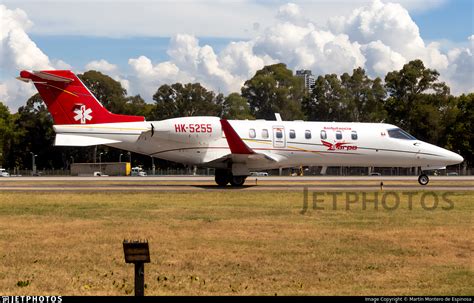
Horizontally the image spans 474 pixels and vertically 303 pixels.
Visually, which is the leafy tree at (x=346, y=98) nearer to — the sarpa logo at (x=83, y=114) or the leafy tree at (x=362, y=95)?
the leafy tree at (x=362, y=95)

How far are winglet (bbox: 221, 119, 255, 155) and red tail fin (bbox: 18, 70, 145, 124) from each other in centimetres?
560

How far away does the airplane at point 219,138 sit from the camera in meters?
33.0

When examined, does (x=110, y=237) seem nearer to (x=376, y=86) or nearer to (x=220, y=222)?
(x=220, y=222)

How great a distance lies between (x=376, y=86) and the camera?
102 m

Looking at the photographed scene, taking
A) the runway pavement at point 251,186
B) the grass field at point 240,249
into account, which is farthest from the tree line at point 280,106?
the grass field at point 240,249

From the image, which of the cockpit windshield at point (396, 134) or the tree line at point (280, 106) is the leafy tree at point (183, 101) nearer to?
the tree line at point (280, 106)

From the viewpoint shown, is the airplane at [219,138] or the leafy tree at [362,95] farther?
the leafy tree at [362,95]

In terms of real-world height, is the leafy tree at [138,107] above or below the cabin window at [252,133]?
above

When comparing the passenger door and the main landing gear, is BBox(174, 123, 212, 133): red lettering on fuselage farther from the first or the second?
the passenger door

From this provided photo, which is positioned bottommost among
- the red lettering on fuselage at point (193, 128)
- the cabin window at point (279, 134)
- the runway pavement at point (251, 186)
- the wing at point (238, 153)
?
the runway pavement at point (251, 186)

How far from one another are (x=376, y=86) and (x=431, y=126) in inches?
613

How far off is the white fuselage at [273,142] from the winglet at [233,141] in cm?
130

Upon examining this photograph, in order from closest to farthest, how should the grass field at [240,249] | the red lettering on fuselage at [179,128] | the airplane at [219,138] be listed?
the grass field at [240,249], the airplane at [219,138], the red lettering on fuselage at [179,128]

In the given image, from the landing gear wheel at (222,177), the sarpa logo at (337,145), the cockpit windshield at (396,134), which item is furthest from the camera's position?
the cockpit windshield at (396,134)
